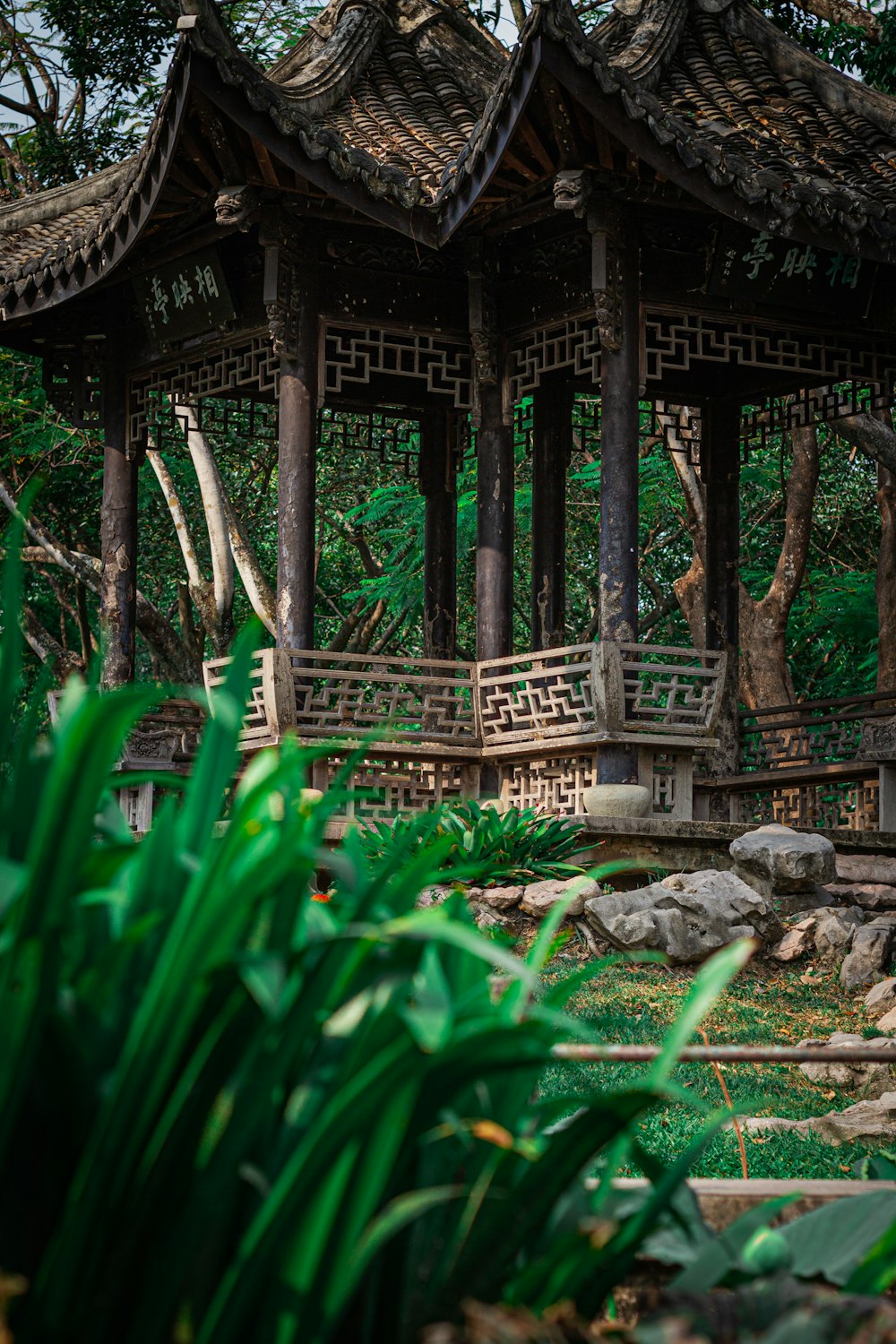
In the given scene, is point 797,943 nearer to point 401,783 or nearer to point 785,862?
point 785,862

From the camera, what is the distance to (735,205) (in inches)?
414

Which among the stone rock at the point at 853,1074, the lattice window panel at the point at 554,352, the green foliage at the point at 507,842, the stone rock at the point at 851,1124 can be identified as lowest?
the stone rock at the point at 851,1124

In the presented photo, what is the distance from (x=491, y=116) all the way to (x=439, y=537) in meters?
4.25

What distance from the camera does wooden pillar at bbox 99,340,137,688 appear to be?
501 inches

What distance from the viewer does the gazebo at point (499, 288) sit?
34.6 feet

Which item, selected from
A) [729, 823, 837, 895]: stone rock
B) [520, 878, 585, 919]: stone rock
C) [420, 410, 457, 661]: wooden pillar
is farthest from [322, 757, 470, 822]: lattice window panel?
[420, 410, 457, 661]: wooden pillar

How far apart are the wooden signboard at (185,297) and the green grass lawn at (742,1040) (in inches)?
217

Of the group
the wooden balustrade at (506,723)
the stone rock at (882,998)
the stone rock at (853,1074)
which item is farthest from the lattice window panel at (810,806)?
the stone rock at (853,1074)

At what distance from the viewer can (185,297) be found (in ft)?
39.8

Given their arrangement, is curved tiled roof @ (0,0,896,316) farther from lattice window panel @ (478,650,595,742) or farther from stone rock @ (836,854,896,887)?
stone rock @ (836,854,896,887)

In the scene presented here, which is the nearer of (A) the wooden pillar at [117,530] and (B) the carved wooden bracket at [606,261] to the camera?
(B) the carved wooden bracket at [606,261]

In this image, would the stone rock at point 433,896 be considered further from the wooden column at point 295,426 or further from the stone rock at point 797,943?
the wooden column at point 295,426

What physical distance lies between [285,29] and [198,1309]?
19.1 meters

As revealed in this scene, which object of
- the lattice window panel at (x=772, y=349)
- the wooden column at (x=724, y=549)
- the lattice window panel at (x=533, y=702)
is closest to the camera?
the lattice window panel at (x=533, y=702)
